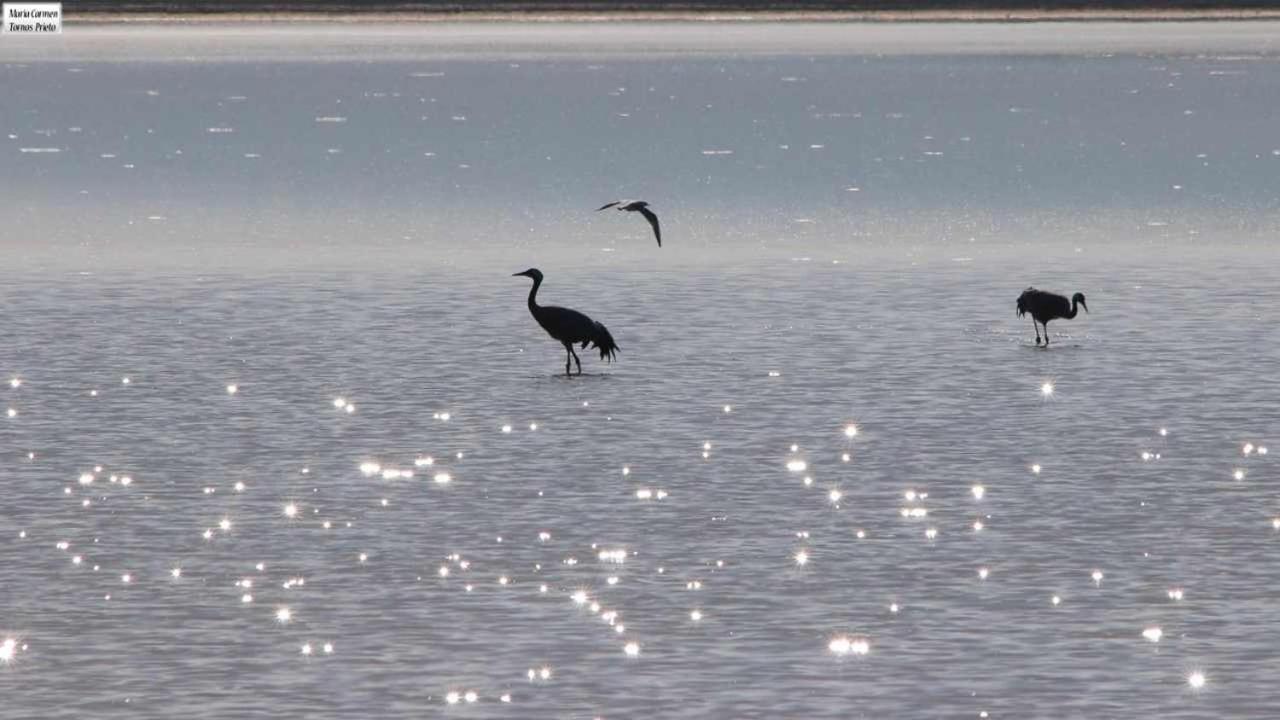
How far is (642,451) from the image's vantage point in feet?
63.4

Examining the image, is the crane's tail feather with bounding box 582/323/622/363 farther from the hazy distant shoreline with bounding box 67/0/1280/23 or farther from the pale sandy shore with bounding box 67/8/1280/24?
the pale sandy shore with bounding box 67/8/1280/24

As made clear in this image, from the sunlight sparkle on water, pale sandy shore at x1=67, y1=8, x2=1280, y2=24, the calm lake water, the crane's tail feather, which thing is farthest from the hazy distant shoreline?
the sunlight sparkle on water

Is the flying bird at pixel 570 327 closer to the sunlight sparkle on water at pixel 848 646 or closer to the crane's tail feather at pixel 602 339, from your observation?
the crane's tail feather at pixel 602 339

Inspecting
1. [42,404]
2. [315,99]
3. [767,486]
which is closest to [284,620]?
[767,486]

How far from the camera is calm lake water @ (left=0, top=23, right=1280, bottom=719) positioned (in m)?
12.9

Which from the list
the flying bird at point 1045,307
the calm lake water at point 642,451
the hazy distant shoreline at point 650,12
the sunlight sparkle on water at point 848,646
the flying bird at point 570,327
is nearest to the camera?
the calm lake water at point 642,451

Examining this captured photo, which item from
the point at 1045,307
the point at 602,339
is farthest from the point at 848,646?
the point at 1045,307

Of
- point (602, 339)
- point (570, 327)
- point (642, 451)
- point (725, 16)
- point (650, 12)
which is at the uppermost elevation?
point (650, 12)

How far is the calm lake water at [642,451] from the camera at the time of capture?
12914 millimetres

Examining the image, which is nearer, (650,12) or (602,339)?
(602,339)

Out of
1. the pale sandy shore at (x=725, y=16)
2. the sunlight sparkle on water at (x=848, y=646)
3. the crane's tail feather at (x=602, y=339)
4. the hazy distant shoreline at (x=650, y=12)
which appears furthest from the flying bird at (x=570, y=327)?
the pale sandy shore at (x=725, y=16)

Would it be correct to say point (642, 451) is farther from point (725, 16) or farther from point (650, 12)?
point (725, 16)

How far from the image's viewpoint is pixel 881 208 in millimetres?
42281

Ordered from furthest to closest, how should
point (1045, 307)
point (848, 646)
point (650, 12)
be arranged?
1. point (650, 12)
2. point (1045, 307)
3. point (848, 646)
